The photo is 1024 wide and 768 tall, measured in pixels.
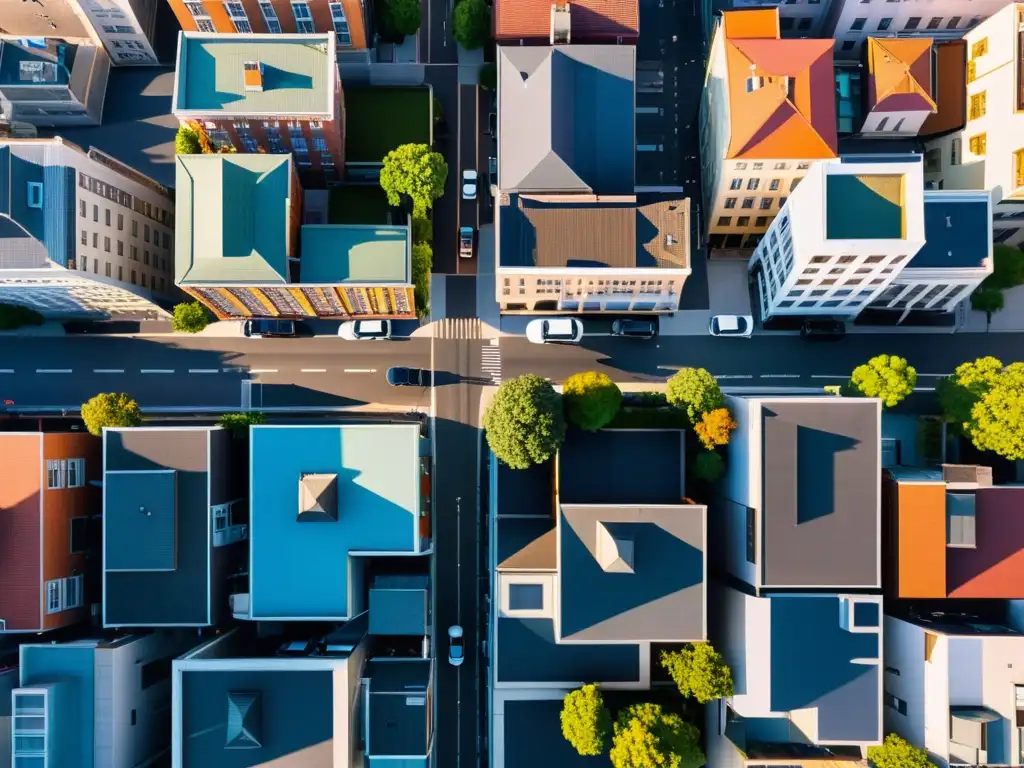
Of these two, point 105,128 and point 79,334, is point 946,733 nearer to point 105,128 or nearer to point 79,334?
point 79,334

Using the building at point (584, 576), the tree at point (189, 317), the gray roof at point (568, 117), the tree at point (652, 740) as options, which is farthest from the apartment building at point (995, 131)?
the tree at point (189, 317)

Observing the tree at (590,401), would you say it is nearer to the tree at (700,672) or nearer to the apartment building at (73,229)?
the tree at (700,672)

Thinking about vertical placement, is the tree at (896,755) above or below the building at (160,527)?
below

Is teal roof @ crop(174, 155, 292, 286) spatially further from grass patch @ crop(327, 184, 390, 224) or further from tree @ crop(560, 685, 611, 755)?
tree @ crop(560, 685, 611, 755)

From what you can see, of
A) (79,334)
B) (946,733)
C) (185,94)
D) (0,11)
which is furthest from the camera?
(79,334)

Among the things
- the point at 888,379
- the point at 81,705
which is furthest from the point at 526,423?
the point at 81,705

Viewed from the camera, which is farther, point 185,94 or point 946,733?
point 185,94

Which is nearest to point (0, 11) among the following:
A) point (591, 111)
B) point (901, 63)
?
point (591, 111)

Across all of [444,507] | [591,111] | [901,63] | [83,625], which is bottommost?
[83,625]

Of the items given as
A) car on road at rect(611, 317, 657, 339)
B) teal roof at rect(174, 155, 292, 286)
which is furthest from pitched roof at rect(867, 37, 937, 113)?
teal roof at rect(174, 155, 292, 286)
